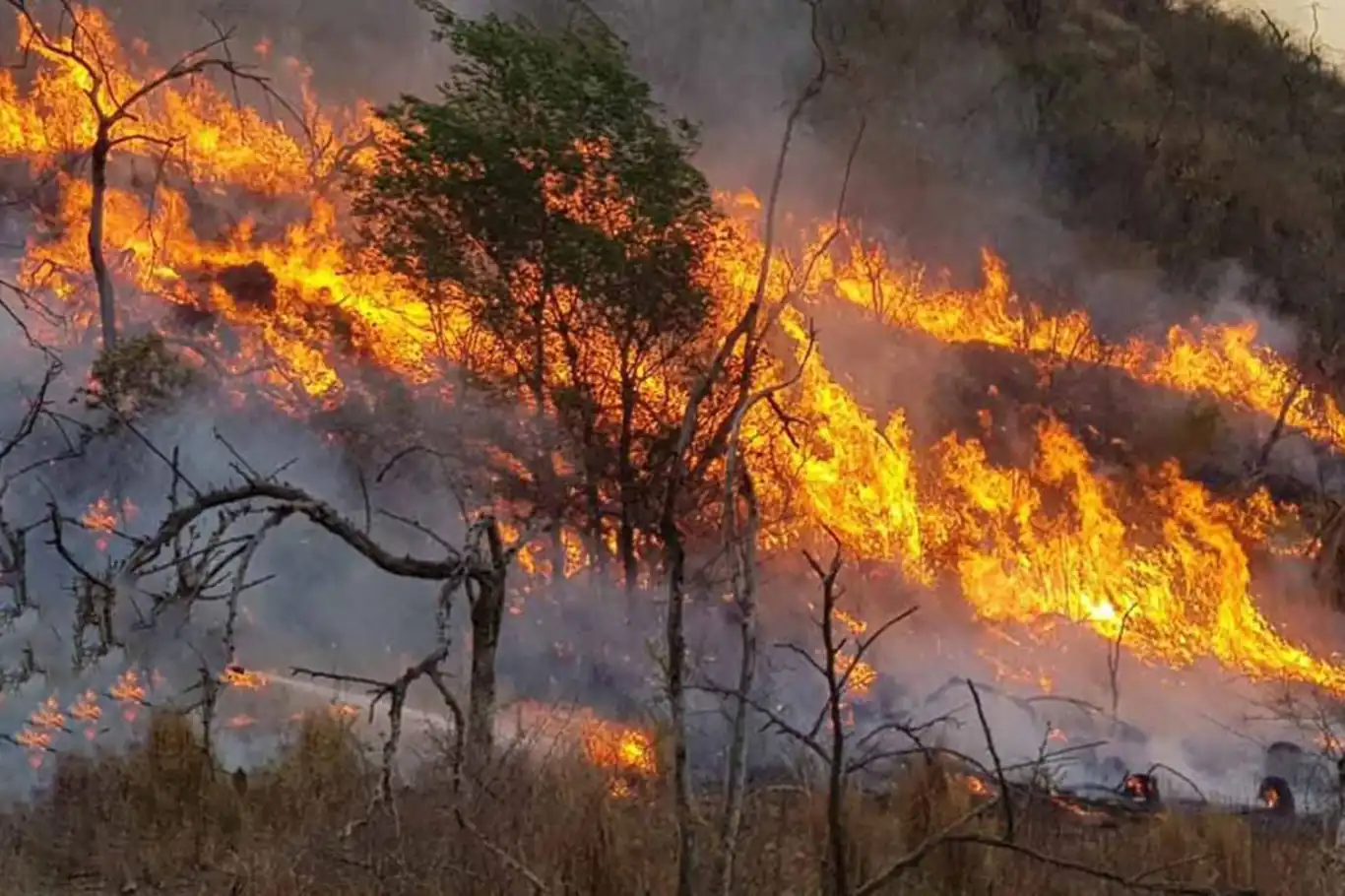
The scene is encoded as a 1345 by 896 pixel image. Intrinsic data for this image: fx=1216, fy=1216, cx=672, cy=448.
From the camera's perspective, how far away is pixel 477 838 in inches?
168

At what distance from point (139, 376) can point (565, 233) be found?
475 cm

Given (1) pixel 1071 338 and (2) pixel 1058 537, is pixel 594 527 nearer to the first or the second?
(2) pixel 1058 537

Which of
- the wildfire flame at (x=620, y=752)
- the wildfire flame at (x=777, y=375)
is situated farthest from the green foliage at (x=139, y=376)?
the wildfire flame at (x=620, y=752)

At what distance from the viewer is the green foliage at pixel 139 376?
12.2 meters

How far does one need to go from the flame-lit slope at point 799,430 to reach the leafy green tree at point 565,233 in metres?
1.22

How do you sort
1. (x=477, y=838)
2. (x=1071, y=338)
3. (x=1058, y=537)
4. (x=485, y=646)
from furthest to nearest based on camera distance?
(x=1071, y=338)
(x=1058, y=537)
(x=485, y=646)
(x=477, y=838)

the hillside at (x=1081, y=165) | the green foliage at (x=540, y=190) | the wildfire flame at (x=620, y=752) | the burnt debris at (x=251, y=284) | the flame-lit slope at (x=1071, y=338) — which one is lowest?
the wildfire flame at (x=620, y=752)

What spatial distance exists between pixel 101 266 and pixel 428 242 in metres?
3.74

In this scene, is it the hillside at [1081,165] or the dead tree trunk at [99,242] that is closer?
the dead tree trunk at [99,242]

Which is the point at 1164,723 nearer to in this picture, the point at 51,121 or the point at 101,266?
the point at 101,266

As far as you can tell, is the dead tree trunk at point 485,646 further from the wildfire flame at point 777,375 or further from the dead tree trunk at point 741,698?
the wildfire flame at point 777,375

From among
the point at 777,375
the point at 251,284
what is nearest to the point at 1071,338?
the point at 777,375

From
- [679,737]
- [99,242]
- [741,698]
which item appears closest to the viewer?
[741,698]

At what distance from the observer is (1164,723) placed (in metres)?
13.3
